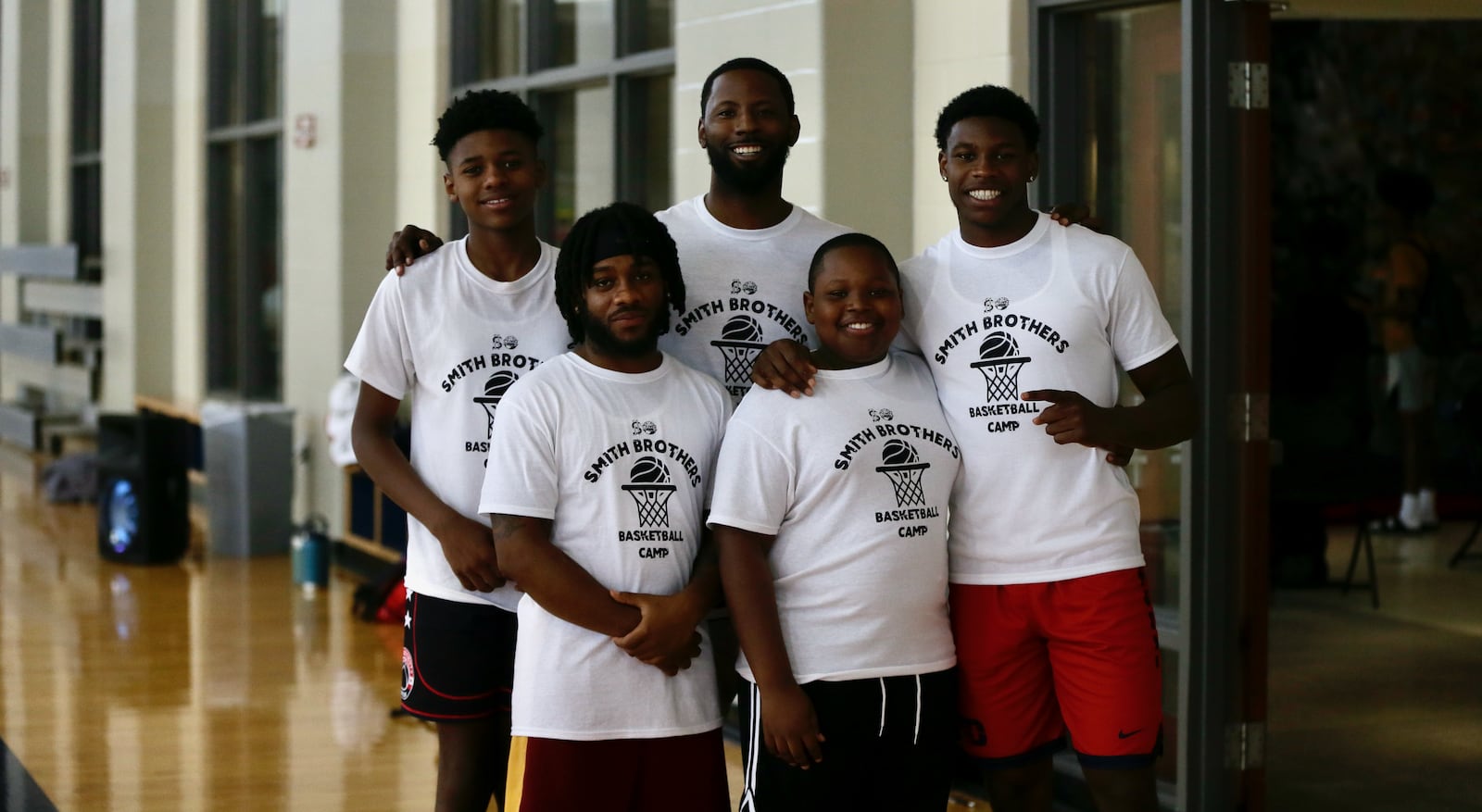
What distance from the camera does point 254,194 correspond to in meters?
→ 8.83

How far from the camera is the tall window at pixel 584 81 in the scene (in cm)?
543

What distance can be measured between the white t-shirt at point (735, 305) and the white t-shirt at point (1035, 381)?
0.69 ft

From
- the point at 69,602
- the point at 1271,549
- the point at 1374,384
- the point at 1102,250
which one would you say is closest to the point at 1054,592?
the point at 1102,250

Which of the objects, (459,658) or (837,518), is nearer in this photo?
(837,518)

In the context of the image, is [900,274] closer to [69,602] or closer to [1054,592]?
[1054,592]

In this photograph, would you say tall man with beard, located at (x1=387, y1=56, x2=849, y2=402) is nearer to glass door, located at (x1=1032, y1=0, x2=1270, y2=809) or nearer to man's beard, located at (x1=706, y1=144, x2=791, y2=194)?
man's beard, located at (x1=706, y1=144, x2=791, y2=194)

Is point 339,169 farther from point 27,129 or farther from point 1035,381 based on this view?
point 27,129

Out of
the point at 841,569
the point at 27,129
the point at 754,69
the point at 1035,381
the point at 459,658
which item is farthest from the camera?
the point at 27,129

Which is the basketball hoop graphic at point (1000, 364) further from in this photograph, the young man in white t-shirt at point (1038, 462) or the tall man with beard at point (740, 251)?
the tall man with beard at point (740, 251)

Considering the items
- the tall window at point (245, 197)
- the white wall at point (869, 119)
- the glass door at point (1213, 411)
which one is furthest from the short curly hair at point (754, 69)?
the tall window at point (245, 197)

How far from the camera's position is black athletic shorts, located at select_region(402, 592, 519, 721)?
8.05 feet

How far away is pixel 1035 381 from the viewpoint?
2.25 m

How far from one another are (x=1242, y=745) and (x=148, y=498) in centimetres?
535

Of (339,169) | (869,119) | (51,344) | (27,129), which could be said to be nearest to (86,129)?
(27,129)
